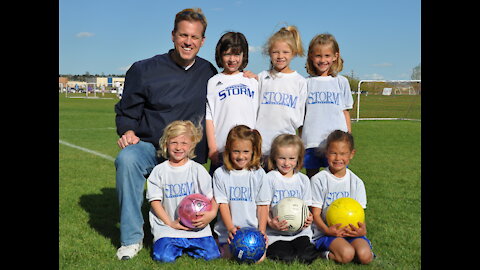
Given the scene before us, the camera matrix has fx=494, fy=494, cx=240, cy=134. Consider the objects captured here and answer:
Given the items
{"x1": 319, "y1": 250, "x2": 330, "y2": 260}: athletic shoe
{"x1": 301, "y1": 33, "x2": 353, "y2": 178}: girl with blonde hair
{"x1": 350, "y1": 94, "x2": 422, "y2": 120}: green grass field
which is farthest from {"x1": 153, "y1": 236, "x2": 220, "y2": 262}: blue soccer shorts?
{"x1": 350, "y1": 94, "x2": 422, "y2": 120}: green grass field

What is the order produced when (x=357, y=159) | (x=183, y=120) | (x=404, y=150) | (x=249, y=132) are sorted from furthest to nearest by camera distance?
(x=404, y=150)
(x=357, y=159)
(x=183, y=120)
(x=249, y=132)

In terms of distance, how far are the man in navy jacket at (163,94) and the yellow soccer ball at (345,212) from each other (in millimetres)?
1501

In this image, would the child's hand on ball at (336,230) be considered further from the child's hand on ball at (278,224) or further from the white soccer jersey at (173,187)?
the white soccer jersey at (173,187)

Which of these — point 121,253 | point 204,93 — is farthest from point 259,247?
point 204,93

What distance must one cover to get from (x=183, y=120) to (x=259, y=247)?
1.58 meters

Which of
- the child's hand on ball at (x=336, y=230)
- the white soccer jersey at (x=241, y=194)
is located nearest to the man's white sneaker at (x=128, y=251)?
the white soccer jersey at (x=241, y=194)

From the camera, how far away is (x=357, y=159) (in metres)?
10.9

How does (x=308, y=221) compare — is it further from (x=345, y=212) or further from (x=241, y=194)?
(x=241, y=194)

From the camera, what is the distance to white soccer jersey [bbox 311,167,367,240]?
15.8 ft

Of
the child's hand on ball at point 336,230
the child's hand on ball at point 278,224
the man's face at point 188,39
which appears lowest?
the child's hand on ball at point 336,230

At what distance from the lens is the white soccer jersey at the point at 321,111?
504 centimetres

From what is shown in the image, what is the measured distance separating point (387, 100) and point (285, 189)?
28.6 metres
